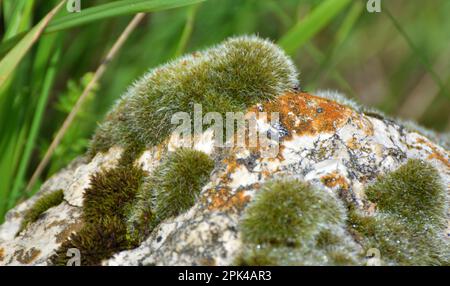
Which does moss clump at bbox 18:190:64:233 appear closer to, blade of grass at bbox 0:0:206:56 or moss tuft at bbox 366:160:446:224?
blade of grass at bbox 0:0:206:56

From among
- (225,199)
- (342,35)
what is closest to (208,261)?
(225,199)

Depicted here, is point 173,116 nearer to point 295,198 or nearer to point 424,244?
point 295,198

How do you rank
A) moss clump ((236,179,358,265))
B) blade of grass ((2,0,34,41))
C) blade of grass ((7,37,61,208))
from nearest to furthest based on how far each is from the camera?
1. moss clump ((236,179,358,265))
2. blade of grass ((2,0,34,41))
3. blade of grass ((7,37,61,208))

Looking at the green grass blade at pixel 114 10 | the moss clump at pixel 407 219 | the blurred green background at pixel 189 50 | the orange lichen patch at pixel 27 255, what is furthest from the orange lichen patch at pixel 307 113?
the orange lichen patch at pixel 27 255

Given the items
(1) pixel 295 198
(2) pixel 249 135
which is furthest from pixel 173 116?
(1) pixel 295 198

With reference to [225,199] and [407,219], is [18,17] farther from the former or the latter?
[407,219]

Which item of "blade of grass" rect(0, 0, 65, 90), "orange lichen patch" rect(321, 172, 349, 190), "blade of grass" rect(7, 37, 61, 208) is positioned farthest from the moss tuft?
"blade of grass" rect(7, 37, 61, 208)
